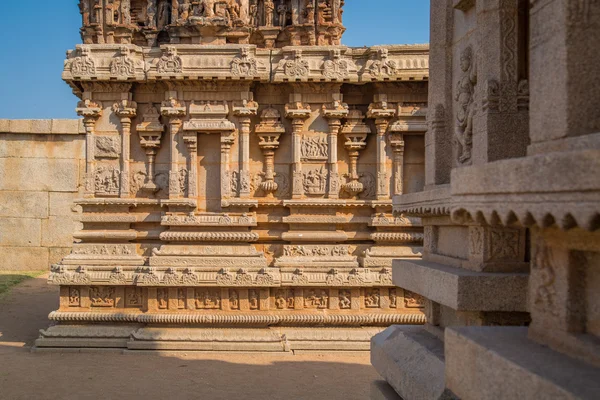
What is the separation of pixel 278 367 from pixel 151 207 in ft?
11.1

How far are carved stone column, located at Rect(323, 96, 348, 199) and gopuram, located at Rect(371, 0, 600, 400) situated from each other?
13.4 ft

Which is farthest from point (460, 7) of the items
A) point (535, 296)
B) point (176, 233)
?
point (176, 233)

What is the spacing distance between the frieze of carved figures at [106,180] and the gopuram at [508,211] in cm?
568

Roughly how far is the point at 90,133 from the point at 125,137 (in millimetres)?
584

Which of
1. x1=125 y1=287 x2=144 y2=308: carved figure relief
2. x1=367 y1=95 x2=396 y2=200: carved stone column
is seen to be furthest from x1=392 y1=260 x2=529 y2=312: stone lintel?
x1=125 y1=287 x2=144 y2=308: carved figure relief

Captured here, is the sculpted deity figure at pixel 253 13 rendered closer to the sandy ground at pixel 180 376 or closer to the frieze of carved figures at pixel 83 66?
the frieze of carved figures at pixel 83 66

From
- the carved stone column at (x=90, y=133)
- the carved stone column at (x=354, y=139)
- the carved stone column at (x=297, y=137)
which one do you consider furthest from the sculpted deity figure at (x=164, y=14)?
the carved stone column at (x=354, y=139)

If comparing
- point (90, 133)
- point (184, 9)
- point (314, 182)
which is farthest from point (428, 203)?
point (184, 9)

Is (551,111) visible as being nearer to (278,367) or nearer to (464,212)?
(464,212)

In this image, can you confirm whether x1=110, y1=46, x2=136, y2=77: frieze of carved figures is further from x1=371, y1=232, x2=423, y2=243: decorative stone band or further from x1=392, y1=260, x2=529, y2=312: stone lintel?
x1=392, y1=260, x2=529, y2=312: stone lintel

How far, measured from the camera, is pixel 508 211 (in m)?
2.73

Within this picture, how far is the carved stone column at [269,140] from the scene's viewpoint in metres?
9.75

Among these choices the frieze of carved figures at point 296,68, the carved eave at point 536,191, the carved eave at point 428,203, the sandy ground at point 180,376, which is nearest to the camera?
the carved eave at point 536,191

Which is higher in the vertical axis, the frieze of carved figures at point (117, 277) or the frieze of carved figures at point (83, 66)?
the frieze of carved figures at point (83, 66)
